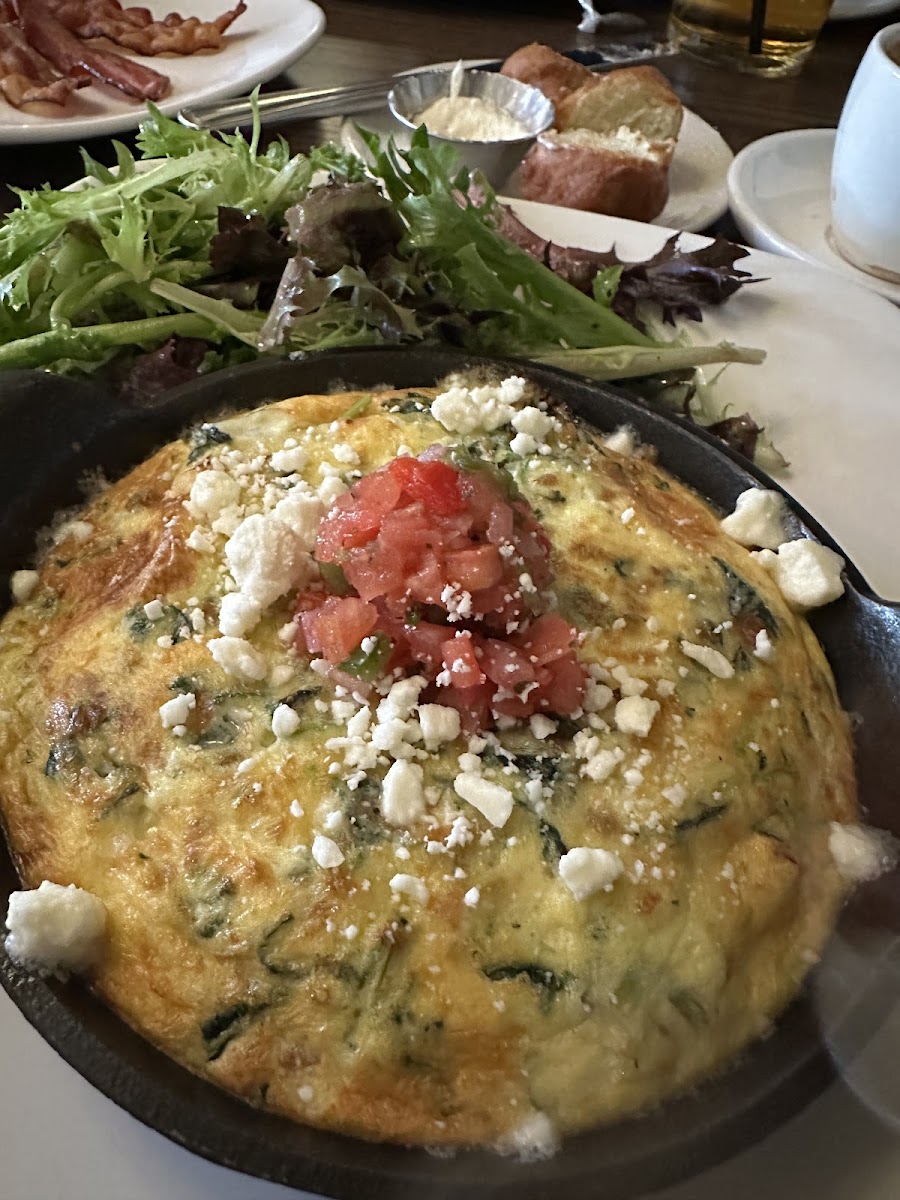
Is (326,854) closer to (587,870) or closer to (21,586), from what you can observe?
(587,870)

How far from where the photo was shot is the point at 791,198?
3414mm

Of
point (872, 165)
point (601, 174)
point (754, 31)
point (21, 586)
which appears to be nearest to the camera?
point (21, 586)

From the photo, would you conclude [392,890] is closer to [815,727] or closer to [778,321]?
[815,727]

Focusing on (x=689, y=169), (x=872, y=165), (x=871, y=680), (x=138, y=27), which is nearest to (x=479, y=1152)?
(x=871, y=680)

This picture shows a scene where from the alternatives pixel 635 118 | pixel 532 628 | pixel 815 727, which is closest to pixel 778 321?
pixel 635 118

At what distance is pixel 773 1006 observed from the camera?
133cm

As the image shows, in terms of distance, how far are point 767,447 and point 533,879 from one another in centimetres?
156

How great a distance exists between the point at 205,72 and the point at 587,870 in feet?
12.1

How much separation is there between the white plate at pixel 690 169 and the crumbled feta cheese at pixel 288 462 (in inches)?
68.7

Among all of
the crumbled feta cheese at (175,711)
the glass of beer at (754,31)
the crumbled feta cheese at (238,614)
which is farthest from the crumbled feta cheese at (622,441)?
the glass of beer at (754,31)

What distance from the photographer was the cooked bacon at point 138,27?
384 centimetres

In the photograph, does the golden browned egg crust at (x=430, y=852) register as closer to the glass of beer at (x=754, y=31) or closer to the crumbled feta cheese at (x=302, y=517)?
the crumbled feta cheese at (x=302, y=517)

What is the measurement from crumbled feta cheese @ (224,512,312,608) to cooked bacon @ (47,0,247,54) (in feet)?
10.4

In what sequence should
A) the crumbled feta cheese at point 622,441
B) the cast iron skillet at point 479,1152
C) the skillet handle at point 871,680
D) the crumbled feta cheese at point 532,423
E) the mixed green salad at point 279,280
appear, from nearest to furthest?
the cast iron skillet at point 479,1152
the skillet handle at point 871,680
the crumbled feta cheese at point 532,423
the crumbled feta cheese at point 622,441
the mixed green salad at point 279,280
